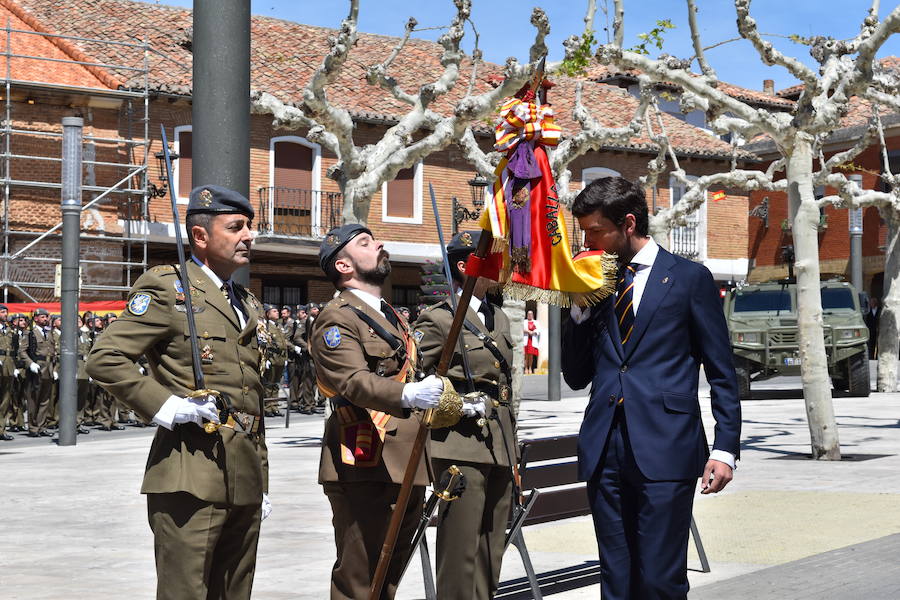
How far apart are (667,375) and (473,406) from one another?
1.14 meters

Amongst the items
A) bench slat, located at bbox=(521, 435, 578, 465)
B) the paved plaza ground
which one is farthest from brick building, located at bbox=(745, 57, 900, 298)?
bench slat, located at bbox=(521, 435, 578, 465)

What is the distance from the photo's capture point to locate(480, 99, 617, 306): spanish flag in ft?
15.2

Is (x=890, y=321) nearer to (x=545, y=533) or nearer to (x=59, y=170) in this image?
(x=59, y=170)

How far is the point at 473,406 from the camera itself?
19.0 ft

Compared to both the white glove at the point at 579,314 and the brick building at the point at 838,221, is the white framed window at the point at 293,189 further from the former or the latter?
the white glove at the point at 579,314

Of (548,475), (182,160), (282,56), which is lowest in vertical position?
(548,475)

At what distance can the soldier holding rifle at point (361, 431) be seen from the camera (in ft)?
17.0

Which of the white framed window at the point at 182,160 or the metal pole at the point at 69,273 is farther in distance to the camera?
the white framed window at the point at 182,160

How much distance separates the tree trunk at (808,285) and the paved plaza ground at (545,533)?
703 millimetres

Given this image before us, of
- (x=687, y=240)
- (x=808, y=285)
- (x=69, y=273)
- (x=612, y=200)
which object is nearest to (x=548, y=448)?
(x=612, y=200)

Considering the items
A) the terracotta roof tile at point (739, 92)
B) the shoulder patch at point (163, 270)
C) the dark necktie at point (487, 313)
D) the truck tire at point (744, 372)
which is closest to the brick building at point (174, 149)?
the terracotta roof tile at point (739, 92)

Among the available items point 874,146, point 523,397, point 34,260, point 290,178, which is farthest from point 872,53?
point 874,146

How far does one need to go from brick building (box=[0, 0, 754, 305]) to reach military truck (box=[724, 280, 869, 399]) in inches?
283

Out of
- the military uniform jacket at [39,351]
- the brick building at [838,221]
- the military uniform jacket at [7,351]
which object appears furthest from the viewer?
the brick building at [838,221]
